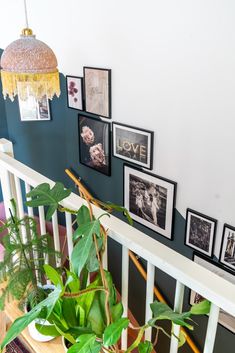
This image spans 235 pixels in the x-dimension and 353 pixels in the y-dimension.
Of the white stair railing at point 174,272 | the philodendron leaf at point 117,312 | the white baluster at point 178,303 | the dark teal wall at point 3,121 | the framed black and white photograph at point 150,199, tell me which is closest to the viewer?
the white stair railing at point 174,272

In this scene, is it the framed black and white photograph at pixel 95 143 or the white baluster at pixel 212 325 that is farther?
the framed black and white photograph at pixel 95 143

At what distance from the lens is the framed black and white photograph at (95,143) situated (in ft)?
10.5

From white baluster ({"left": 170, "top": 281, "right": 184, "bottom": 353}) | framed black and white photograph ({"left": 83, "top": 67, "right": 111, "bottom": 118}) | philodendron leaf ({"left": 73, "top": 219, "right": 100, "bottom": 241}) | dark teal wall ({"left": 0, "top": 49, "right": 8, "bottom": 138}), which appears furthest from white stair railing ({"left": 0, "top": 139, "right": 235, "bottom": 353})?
dark teal wall ({"left": 0, "top": 49, "right": 8, "bottom": 138})

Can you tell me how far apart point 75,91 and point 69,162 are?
0.88m

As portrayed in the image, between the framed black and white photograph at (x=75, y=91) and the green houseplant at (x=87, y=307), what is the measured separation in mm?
2265

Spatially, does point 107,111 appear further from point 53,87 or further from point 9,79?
point 9,79

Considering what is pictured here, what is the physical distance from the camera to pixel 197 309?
0.92 metres

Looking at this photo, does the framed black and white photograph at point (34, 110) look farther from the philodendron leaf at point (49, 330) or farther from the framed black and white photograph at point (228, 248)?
the philodendron leaf at point (49, 330)

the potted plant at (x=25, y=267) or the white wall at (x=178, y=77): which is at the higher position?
the white wall at (x=178, y=77)

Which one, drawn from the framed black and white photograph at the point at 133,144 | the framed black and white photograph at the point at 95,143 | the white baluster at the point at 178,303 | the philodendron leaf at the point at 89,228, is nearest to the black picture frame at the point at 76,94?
the framed black and white photograph at the point at 95,143

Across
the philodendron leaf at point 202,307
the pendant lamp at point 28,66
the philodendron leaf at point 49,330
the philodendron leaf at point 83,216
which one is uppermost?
the pendant lamp at point 28,66

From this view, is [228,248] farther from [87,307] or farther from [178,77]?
[87,307]

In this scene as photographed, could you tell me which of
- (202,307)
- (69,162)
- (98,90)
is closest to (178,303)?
(202,307)

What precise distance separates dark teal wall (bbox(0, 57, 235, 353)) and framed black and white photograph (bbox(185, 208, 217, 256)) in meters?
0.09
